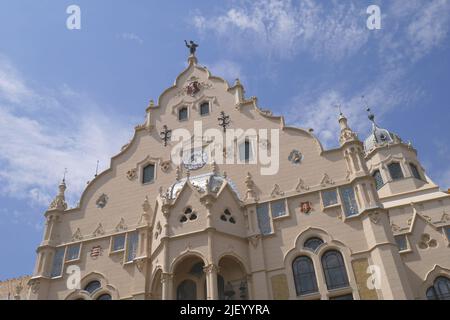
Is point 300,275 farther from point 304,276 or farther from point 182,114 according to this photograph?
point 182,114

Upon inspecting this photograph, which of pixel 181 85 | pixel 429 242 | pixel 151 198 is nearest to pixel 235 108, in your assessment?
pixel 181 85

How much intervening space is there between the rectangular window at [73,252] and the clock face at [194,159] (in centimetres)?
915

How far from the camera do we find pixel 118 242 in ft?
91.1

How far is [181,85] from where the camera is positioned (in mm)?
35094

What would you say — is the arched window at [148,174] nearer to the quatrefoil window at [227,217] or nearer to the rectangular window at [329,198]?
the quatrefoil window at [227,217]

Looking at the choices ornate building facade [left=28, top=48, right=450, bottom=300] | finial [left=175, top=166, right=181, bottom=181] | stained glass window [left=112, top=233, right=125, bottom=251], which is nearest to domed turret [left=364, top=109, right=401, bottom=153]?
ornate building facade [left=28, top=48, right=450, bottom=300]

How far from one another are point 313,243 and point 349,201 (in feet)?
10.7

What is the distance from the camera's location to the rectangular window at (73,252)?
1110 inches

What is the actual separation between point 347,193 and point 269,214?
4784mm

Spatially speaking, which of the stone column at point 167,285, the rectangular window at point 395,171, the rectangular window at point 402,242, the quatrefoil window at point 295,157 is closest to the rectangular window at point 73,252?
the stone column at point 167,285

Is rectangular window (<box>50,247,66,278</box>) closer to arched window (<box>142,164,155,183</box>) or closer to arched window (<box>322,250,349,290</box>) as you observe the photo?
arched window (<box>142,164,155,183</box>)

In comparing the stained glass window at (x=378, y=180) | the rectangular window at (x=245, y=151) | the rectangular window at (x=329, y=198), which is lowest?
the rectangular window at (x=329, y=198)
